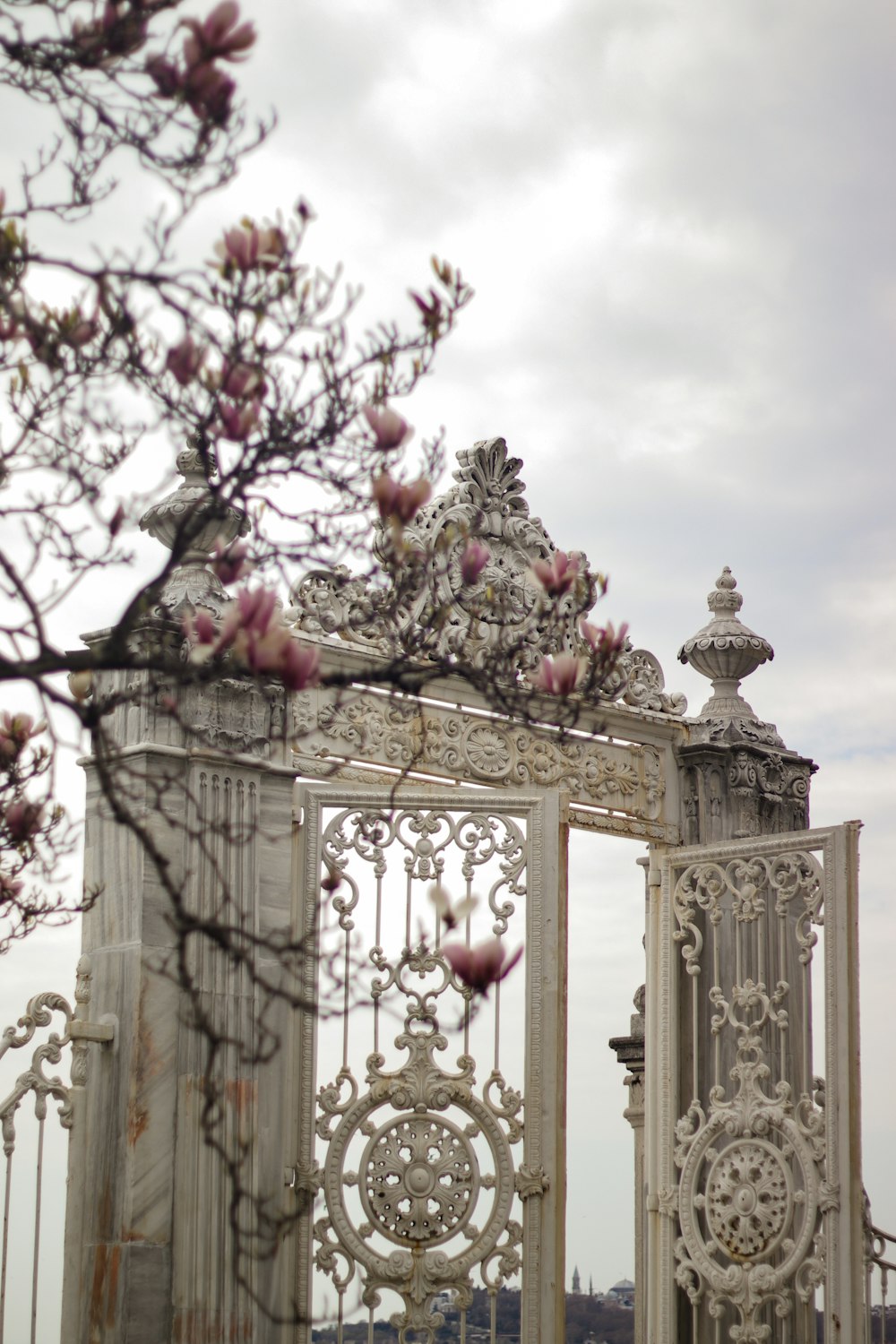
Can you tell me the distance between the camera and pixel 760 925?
23.5 feet

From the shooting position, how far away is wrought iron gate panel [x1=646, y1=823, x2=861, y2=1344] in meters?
6.65

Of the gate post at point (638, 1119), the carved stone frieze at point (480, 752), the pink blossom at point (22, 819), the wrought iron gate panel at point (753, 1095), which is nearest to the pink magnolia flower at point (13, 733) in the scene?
the pink blossom at point (22, 819)

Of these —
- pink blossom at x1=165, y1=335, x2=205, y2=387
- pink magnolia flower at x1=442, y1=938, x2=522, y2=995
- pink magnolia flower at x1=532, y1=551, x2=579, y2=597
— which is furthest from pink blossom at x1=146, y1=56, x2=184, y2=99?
pink magnolia flower at x1=442, y1=938, x2=522, y2=995

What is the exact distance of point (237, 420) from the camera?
10.4ft

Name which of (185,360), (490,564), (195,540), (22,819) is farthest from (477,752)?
(185,360)

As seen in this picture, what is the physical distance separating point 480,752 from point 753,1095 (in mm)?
1588

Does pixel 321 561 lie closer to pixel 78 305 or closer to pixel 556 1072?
pixel 78 305

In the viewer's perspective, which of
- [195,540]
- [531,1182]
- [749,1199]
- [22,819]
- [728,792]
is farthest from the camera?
[728,792]

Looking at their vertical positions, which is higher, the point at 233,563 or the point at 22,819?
the point at 233,563

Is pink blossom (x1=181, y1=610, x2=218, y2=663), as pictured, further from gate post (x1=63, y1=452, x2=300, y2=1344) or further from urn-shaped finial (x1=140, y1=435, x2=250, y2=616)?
urn-shaped finial (x1=140, y1=435, x2=250, y2=616)

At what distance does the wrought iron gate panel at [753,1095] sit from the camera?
262 inches

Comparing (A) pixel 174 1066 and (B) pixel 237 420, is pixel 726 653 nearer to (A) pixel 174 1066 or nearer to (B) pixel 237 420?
(A) pixel 174 1066

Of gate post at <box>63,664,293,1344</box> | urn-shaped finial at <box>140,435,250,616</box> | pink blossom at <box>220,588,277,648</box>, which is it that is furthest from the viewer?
urn-shaped finial at <box>140,435,250,616</box>

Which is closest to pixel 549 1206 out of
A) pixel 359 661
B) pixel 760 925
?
pixel 760 925
